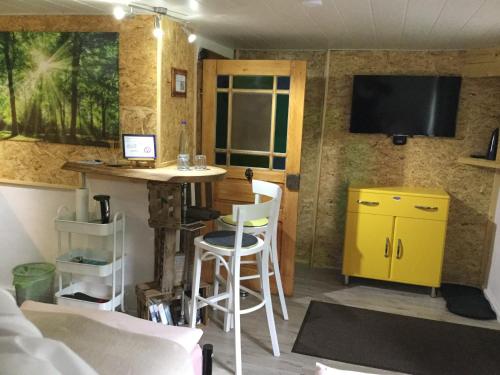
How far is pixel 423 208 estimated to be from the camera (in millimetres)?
3922

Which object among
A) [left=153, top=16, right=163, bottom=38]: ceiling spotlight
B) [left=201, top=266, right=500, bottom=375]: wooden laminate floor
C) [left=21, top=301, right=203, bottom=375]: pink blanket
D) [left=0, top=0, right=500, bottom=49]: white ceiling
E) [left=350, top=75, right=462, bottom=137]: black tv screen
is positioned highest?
[left=0, top=0, right=500, bottom=49]: white ceiling

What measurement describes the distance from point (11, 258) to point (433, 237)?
3.49 meters

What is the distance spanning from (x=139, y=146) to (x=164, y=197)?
0.40 meters

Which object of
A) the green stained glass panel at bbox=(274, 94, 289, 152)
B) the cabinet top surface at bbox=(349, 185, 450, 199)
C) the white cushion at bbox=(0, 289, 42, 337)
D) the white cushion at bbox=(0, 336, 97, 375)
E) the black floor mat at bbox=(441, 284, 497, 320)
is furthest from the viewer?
the cabinet top surface at bbox=(349, 185, 450, 199)

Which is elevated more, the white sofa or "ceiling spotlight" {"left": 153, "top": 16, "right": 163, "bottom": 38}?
"ceiling spotlight" {"left": 153, "top": 16, "right": 163, "bottom": 38}

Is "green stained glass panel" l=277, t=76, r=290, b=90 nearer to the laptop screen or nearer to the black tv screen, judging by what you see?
the black tv screen

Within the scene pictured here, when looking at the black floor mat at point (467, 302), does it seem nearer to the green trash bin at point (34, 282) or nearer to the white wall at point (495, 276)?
the white wall at point (495, 276)

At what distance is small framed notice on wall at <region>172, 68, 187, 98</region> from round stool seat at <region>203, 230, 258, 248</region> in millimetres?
1089

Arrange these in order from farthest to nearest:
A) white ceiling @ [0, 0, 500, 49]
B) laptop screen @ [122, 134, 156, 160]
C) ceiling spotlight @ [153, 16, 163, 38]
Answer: laptop screen @ [122, 134, 156, 160], ceiling spotlight @ [153, 16, 163, 38], white ceiling @ [0, 0, 500, 49]

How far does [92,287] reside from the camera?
3.29 m

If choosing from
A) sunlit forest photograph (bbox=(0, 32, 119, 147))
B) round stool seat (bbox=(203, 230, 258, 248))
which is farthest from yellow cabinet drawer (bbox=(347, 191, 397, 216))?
sunlit forest photograph (bbox=(0, 32, 119, 147))

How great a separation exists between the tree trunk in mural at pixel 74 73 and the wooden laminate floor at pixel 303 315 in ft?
5.77

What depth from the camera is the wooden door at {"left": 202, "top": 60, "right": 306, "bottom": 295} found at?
368cm

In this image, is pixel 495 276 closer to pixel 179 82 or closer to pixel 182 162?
pixel 182 162
